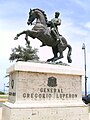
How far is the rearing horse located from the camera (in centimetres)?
1092

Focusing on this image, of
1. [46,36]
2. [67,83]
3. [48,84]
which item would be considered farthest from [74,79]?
[46,36]

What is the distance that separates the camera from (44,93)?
10164 mm

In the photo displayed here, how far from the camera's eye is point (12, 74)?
10656 millimetres

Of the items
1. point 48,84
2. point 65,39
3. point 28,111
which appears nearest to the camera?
point 28,111

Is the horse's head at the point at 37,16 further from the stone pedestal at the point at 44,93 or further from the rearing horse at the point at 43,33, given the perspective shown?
the stone pedestal at the point at 44,93

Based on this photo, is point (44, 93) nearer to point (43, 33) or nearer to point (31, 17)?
point (43, 33)

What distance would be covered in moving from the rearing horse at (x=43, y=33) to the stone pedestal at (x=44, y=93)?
3.71ft

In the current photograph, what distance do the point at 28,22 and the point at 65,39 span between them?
1.79 metres

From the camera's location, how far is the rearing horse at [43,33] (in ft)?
35.8

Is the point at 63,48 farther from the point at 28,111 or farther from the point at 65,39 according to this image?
the point at 28,111

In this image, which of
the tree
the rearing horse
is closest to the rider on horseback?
the rearing horse

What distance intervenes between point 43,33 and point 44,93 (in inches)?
98.7

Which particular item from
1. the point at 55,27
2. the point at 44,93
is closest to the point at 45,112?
the point at 44,93

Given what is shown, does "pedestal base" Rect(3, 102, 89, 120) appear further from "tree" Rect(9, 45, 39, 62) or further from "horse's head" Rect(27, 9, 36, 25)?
"tree" Rect(9, 45, 39, 62)
